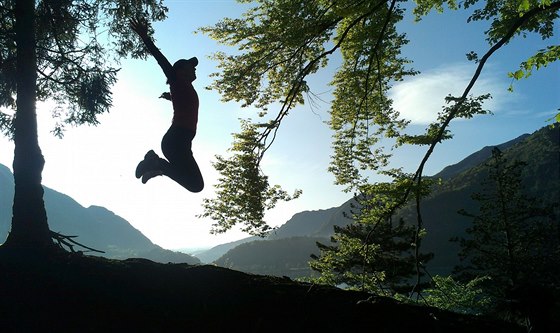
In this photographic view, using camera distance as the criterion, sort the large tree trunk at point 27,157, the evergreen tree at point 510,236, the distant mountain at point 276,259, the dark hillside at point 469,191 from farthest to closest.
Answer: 1. the distant mountain at point 276,259
2. the dark hillside at point 469,191
3. the evergreen tree at point 510,236
4. the large tree trunk at point 27,157

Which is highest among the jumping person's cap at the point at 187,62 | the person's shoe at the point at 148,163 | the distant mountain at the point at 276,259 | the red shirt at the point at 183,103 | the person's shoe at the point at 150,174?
the jumping person's cap at the point at 187,62

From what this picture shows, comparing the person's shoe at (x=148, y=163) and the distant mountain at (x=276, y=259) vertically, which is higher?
the person's shoe at (x=148, y=163)

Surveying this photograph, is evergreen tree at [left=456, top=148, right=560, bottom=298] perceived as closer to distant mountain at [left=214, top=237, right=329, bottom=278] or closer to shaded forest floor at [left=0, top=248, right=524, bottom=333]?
shaded forest floor at [left=0, top=248, right=524, bottom=333]

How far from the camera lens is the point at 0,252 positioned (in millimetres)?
4516

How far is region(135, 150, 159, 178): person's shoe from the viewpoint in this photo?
3803 mm

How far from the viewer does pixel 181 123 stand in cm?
363

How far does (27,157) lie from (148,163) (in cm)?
325

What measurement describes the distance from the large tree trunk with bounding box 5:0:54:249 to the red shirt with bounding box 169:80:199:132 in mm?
3216

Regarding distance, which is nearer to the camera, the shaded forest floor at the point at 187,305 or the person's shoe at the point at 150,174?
the shaded forest floor at the point at 187,305

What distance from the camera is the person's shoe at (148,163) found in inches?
150

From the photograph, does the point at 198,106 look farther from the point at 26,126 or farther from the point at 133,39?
the point at 133,39

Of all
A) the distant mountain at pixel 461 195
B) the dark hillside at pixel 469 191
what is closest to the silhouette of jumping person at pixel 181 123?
Result: the distant mountain at pixel 461 195

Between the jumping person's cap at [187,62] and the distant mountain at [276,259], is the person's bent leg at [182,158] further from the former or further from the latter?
the distant mountain at [276,259]

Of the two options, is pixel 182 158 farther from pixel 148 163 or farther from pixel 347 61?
pixel 347 61
